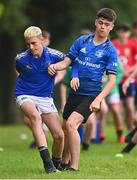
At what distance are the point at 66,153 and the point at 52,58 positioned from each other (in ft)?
4.70

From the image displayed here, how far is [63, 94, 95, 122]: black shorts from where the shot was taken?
36.2 feet

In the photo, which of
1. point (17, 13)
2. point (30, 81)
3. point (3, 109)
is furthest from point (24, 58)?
point (3, 109)

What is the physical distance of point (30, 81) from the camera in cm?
1119

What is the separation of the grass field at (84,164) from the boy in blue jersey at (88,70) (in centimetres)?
50

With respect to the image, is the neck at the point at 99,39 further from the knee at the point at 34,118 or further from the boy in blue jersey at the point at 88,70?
the knee at the point at 34,118

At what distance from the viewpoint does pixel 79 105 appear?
36.4 ft

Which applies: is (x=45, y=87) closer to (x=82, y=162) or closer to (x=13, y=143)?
(x=82, y=162)

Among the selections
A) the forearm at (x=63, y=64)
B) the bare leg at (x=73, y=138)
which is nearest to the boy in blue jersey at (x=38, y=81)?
the forearm at (x=63, y=64)

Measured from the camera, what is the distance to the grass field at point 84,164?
1048 cm

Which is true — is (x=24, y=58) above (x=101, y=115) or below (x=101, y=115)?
above

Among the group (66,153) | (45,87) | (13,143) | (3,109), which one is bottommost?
(3,109)

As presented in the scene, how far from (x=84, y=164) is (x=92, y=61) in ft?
5.85

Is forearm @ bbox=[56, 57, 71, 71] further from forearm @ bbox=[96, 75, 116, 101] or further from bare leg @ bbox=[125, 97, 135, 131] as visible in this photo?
bare leg @ bbox=[125, 97, 135, 131]

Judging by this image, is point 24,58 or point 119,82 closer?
point 24,58
